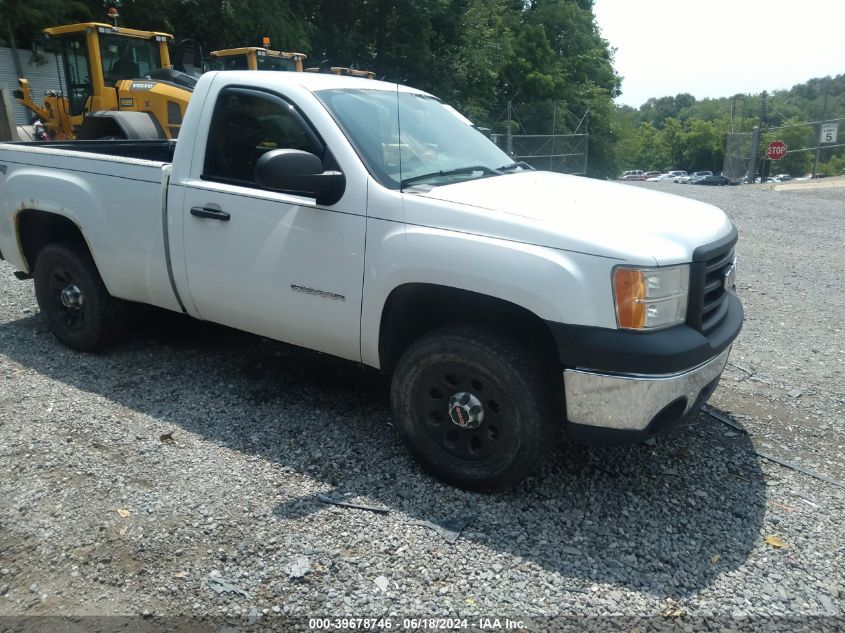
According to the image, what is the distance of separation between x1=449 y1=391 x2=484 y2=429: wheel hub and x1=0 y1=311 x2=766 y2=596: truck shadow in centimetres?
38

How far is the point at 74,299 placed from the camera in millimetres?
5207

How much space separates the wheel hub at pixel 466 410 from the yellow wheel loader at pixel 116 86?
970 cm

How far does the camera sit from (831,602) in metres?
2.88

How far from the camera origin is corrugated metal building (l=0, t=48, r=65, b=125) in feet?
73.3

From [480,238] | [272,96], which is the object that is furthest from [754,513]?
[272,96]

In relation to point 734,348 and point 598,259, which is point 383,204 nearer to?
point 598,259

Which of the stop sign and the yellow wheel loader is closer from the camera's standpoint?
the yellow wheel loader

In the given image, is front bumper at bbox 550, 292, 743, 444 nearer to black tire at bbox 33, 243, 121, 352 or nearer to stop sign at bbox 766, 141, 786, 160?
black tire at bbox 33, 243, 121, 352

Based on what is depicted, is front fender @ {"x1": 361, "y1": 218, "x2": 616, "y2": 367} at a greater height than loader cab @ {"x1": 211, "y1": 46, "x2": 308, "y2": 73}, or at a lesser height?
lesser

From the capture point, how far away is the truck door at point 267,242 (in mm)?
3754

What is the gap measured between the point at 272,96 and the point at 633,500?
294 centimetres

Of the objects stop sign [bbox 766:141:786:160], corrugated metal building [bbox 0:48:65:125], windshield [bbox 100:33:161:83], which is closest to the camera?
windshield [bbox 100:33:161:83]

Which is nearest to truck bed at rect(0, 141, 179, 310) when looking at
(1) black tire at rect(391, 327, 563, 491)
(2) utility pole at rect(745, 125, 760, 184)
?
(1) black tire at rect(391, 327, 563, 491)

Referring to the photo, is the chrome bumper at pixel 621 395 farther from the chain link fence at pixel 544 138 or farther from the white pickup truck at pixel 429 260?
the chain link fence at pixel 544 138
